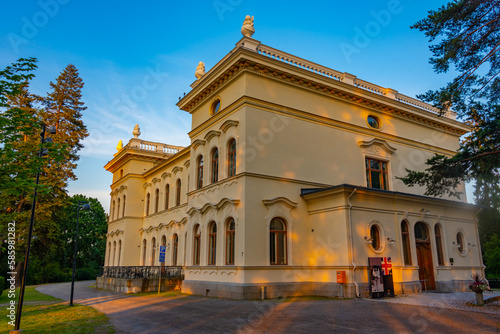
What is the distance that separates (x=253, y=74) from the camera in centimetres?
1889

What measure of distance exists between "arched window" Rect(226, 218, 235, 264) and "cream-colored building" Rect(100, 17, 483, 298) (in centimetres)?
6

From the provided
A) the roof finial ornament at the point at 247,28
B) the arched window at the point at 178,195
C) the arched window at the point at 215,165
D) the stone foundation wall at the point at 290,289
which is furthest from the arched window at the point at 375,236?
the arched window at the point at 178,195

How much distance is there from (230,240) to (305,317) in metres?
7.60

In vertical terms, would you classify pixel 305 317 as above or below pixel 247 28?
below

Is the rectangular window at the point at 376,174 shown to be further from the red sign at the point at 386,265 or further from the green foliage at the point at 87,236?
the green foliage at the point at 87,236

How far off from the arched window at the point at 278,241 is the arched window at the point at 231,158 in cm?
338

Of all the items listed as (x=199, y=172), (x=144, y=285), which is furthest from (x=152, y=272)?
(x=199, y=172)

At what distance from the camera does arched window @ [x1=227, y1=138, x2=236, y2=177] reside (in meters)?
19.1

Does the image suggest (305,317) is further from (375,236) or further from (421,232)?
(421,232)

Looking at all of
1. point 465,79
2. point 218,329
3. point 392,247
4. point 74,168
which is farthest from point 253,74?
point 74,168

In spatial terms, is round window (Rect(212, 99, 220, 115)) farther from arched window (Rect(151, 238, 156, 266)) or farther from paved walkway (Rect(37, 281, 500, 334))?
arched window (Rect(151, 238, 156, 266))

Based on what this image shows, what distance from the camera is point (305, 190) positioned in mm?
19156

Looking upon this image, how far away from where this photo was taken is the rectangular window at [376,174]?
864 inches

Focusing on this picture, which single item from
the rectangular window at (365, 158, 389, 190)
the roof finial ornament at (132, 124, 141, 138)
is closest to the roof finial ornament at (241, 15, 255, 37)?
the rectangular window at (365, 158, 389, 190)
